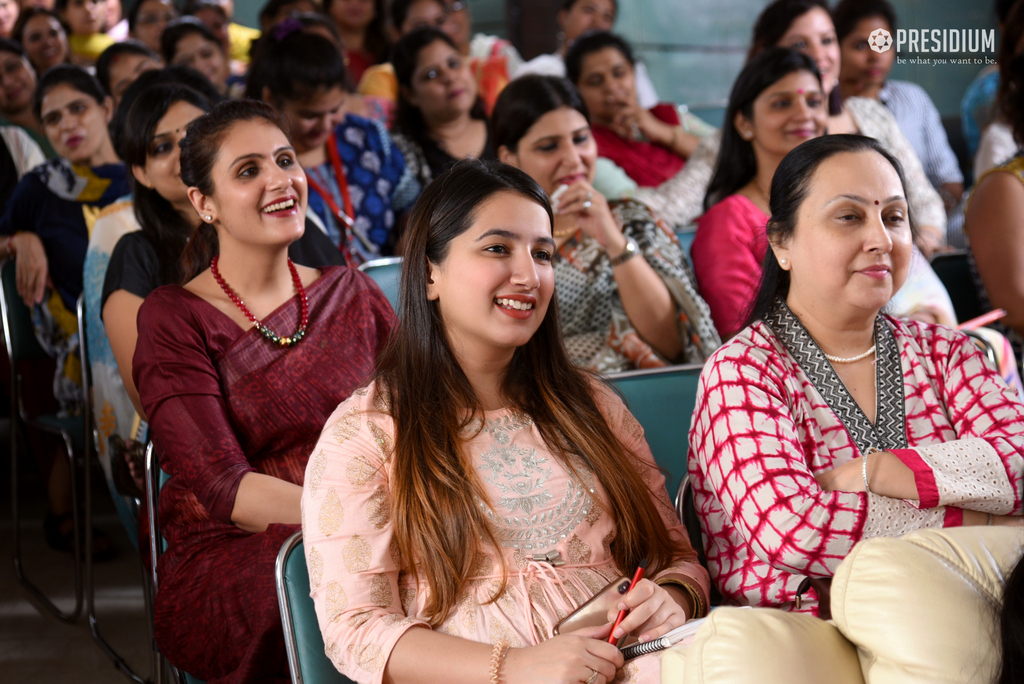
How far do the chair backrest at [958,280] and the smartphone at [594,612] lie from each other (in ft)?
6.61

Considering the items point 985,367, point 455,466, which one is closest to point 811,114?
point 985,367

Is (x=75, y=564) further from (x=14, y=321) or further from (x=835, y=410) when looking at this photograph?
(x=835, y=410)

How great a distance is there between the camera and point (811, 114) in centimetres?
268

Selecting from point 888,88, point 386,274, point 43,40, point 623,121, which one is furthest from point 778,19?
point 43,40

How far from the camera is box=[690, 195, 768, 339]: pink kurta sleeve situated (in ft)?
8.18

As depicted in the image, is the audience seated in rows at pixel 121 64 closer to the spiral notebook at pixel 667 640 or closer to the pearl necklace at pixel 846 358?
the pearl necklace at pixel 846 358

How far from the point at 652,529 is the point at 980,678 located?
0.52m

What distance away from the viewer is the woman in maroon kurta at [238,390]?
1581 millimetres

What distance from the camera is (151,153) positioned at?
93.2 inches

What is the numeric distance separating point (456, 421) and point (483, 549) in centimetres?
19

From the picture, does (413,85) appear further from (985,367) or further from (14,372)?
(985,367)

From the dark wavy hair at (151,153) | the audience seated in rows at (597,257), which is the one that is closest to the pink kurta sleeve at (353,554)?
the audience seated in rows at (597,257)

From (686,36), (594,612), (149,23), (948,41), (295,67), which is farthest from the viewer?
(686,36)

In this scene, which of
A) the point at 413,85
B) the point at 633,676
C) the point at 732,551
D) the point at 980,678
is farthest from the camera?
the point at 413,85
